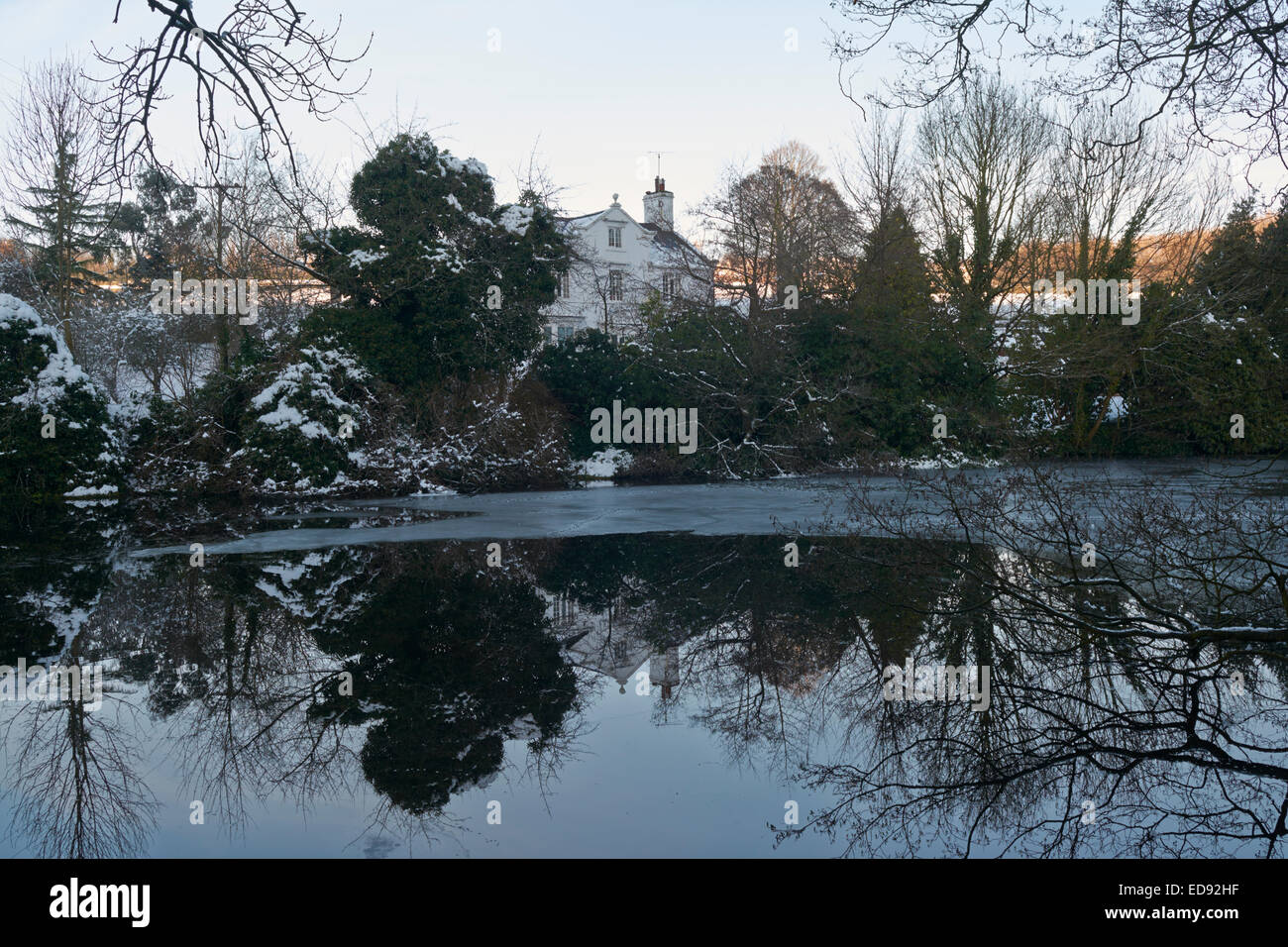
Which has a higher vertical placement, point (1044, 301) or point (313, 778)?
point (1044, 301)

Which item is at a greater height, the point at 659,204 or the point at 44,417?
the point at 659,204

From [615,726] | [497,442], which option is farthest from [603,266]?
[615,726]

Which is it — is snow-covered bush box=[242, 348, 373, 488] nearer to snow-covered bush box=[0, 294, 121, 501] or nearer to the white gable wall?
snow-covered bush box=[0, 294, 121, 501]

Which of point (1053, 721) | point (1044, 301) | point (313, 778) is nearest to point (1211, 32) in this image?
point (1053, 721)

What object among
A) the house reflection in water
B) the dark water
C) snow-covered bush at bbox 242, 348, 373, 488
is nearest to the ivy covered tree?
snow-covered bush at bbox 242, 348, 373, 488

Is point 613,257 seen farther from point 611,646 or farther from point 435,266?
point 611,646

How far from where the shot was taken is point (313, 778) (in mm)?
4906

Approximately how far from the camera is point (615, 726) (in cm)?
584

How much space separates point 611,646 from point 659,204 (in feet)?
147

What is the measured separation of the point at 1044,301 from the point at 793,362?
8.91m

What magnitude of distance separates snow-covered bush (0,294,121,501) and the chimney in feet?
114

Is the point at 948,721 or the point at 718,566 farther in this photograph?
the point at 718,566

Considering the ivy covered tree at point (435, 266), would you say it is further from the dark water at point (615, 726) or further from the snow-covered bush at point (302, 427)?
the dark water at point (615, 726)
